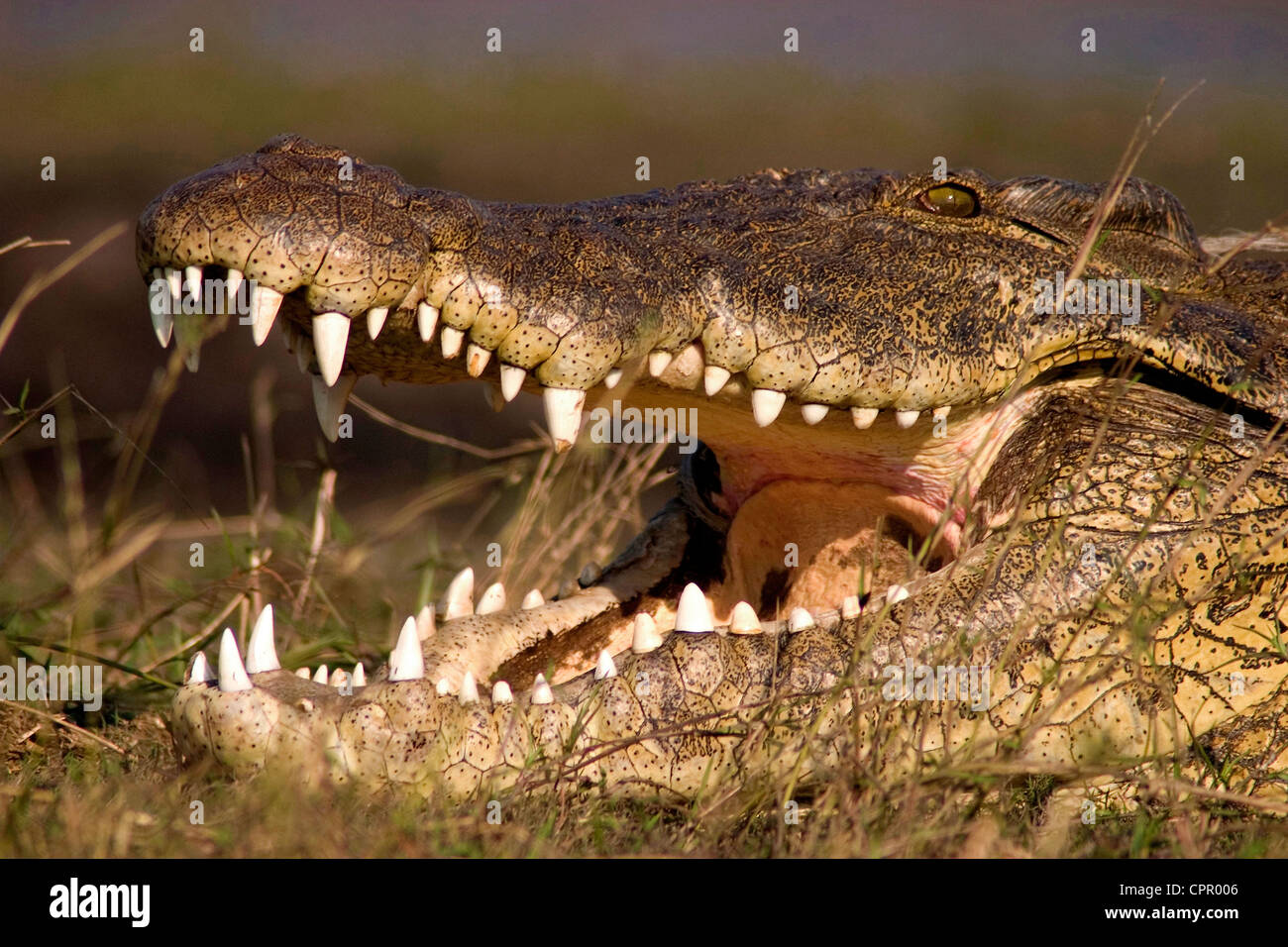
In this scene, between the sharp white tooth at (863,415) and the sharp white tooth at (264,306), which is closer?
the sharp white tooth at (264,306)

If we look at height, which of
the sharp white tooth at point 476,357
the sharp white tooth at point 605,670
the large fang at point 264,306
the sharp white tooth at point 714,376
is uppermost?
the large fang at point 264,306

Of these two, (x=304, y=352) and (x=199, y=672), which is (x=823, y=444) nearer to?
(x=304, y=352)

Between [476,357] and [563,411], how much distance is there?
18 centimetres

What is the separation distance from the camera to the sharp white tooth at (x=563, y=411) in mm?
2326

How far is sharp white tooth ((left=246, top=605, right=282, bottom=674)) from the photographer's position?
7.66 feet

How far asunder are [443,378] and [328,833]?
0.98 meters

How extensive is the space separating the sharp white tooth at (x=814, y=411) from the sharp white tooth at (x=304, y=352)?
Result: 921mm

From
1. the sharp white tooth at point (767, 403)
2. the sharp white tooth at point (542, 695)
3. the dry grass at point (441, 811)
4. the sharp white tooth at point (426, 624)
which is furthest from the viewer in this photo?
the sharp white tooth at point (426, 624)

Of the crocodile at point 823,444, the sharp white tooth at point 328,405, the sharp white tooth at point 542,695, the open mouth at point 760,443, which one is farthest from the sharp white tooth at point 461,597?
the sharp white tooth at point 542,695

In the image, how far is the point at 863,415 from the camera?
2543 millimetres

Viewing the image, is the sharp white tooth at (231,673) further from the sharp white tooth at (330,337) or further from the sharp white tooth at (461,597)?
the sharp white tooth at (461,597)

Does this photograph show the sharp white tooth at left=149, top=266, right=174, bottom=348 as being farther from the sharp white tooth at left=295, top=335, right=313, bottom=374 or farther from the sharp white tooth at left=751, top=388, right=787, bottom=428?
the sharp white tooth at left=751, top=388, right=787, bottom=428

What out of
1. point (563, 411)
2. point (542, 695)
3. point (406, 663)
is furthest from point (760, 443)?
point (406, 663)
